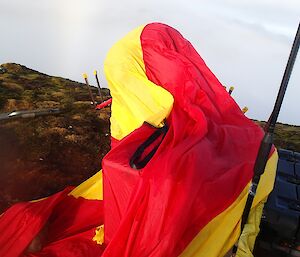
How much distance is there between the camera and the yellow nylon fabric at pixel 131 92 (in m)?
3.44

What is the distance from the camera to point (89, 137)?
658cm

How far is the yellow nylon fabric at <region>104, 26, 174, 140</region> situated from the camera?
3441 millimetres

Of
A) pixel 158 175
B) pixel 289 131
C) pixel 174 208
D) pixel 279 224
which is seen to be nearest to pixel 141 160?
pixel 158 175

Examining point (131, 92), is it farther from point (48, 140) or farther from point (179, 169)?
point (48, 140)

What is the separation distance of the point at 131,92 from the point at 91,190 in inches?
57.7

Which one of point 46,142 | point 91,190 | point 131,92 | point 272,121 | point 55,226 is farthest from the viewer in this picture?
point 46,142

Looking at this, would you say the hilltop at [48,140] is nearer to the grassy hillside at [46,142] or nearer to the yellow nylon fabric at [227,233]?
the grassy hillside at [46,142]

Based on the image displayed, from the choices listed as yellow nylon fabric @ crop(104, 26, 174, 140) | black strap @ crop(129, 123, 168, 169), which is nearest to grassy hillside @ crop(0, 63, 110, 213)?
yellow nylon fabric @ crop(104, 26, 174, 140)

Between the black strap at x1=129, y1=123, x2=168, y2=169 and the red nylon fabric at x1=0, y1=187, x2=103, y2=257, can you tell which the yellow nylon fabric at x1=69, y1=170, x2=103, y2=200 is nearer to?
the red nylon fabric at x1=0, y1=187, x2=103, y2=257

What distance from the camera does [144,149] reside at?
3.15 meters

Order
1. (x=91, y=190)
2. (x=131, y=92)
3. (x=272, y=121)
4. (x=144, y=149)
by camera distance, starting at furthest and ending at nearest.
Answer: (x=91, y=190), (x=131, y=92), (x=144, y=149), (x=272, y=121)

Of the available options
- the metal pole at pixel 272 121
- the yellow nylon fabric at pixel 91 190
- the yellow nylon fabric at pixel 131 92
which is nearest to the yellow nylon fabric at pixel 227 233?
the metal pole at pixel 272 121

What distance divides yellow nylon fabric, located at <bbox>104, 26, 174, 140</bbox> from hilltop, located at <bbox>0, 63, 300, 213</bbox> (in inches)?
69.1

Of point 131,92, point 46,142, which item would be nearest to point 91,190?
point 131,92
